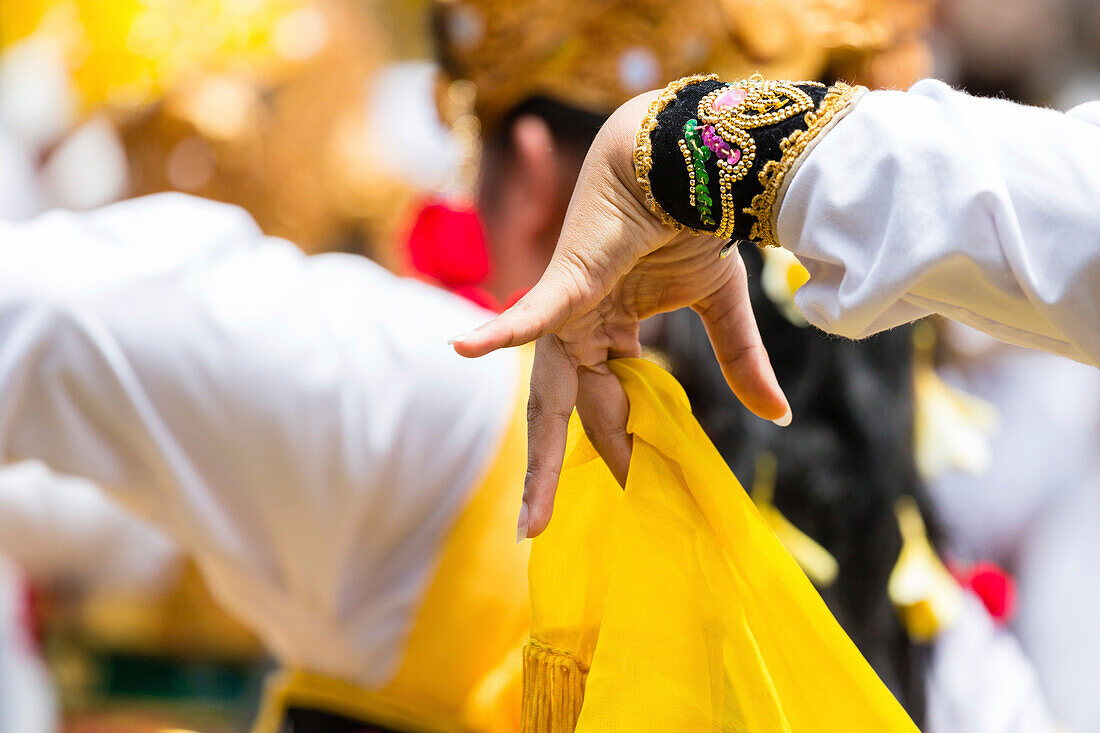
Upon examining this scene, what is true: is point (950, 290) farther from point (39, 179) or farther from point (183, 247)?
point (39, 179)

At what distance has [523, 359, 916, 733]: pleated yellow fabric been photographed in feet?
2.14

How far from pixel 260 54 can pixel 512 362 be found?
1.62 meters

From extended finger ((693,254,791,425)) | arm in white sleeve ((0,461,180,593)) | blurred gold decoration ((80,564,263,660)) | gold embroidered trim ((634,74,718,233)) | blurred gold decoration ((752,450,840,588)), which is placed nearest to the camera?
gold embroidered trim ((634,74,718,233))

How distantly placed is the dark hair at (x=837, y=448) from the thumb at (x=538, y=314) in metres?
0.70

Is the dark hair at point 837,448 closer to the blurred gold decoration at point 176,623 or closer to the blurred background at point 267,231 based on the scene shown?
the blurred background at point 267,231

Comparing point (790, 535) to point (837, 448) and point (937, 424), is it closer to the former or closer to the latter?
point (837, 448)

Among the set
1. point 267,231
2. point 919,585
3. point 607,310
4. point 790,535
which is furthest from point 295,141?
point 607,310

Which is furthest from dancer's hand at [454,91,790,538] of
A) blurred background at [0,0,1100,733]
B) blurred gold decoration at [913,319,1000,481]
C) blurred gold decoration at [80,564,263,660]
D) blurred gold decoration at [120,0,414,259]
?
blurred gold decoration at [80,564,263,660]

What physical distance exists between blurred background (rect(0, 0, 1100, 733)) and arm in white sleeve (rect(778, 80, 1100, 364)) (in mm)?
1480

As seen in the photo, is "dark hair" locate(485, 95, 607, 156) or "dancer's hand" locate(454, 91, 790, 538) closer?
"dancer's hand" locate(454, 91, 790, 538)

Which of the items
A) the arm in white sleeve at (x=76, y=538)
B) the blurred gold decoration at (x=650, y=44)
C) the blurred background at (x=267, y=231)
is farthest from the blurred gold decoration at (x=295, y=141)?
the blurred gold decoration at (x=650, y=44)

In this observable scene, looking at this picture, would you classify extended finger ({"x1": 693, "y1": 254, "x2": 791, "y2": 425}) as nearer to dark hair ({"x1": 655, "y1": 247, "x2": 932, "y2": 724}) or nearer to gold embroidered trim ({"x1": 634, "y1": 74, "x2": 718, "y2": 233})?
gold embroidered trim ({"x1": 634, "y1": 74, "x2": 718, "y2": 233})

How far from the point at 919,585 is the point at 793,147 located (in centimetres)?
86

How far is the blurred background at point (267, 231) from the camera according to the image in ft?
7.27
